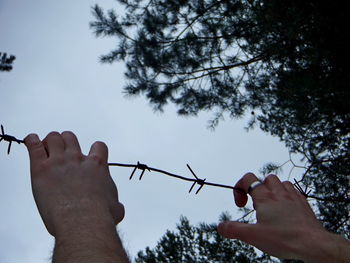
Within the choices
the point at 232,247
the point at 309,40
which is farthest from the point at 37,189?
the point at 232,247

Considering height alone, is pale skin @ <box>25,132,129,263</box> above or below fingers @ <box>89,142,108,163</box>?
below

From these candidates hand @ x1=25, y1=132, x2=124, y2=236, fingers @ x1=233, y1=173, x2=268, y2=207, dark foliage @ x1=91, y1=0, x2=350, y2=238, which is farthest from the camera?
dark foliage @ x1=91, y1=0, x2=350, y2=238

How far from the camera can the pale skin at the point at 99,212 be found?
0.89 m

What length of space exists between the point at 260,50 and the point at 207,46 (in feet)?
1.43

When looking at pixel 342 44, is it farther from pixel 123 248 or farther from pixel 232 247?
pixel 123 248

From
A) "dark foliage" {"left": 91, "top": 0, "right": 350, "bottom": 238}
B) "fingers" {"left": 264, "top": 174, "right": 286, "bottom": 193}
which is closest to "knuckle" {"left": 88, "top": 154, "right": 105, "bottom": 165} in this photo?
"fingers" {"left": 264, "top": 174, "right": 286, "bottom": 193}

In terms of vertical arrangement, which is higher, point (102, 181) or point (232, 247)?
point (232, 247)

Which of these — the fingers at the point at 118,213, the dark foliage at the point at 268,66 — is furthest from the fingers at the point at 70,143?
the dark foliage at the point at 268,66

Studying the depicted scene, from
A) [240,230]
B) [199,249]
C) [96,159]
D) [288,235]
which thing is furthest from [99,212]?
[199,249]

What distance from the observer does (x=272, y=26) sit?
277cm

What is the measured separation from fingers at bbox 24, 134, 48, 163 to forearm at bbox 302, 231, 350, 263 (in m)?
0.65

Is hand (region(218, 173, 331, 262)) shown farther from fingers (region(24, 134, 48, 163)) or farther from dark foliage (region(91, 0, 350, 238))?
dark foliage (region(91, 0, 350, 238))

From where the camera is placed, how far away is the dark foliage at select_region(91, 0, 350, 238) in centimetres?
264

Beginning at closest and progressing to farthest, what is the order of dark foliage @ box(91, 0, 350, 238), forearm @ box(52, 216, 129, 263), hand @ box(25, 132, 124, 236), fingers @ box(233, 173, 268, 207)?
forearm @ box(52, 216, 129, 263), hand @ box(25, 132, 124, 236), fingers @ box(233, 173, 268, 207), dark foliage @ box(91, 0, 350, 238)
